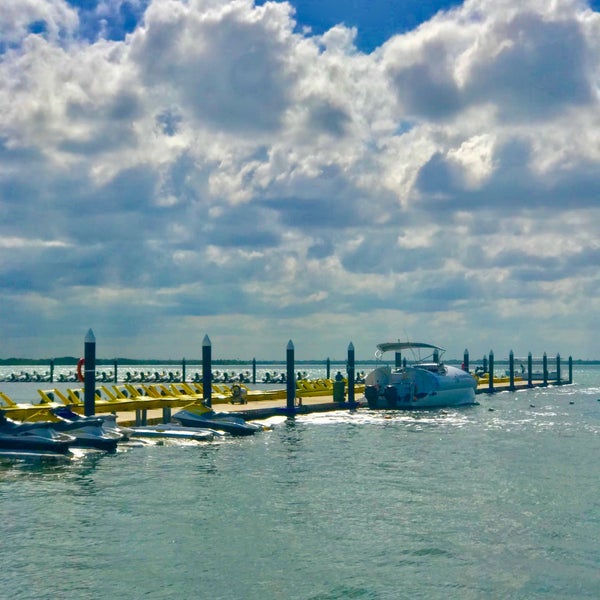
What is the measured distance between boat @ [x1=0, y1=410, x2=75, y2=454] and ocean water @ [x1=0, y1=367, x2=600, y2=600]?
572mm

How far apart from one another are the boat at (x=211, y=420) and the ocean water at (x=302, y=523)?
5.82 ft

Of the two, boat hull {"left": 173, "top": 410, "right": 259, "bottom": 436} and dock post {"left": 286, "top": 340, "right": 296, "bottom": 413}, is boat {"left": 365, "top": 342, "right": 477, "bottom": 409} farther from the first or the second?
boat hull {"left": 173, "top": 410, "right": 259, "bottom": 436}

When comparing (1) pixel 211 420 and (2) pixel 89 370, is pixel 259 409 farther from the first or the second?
(2) pixel 89 370

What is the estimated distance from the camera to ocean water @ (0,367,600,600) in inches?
536

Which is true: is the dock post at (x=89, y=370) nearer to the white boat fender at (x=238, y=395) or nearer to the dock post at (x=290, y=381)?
the white boat fender at (x=238, y=395)

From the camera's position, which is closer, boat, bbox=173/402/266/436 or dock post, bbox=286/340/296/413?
boat, bbox=173/402/266/436

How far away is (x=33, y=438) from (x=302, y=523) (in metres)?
12.4

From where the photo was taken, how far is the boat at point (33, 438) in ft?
85.3

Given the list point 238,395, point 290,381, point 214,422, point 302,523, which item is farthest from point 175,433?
point 302,523

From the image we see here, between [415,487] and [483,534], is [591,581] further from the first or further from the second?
[415,487]

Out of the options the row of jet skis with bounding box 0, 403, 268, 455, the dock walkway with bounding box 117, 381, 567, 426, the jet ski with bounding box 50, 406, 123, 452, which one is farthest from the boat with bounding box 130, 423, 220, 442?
the jet ski with bounding box 50, 406, 123, 452

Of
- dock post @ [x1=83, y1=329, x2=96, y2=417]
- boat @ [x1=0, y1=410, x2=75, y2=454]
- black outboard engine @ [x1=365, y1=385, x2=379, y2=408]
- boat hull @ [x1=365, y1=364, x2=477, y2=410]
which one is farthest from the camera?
boat hull @ [x1=365, y1=364, x2=477, y2=410]

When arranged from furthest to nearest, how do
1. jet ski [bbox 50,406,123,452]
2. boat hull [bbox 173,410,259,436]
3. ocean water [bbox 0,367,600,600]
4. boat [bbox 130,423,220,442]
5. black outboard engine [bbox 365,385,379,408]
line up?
black outboard engine [bbox 365,385,379,408]
boat hull [bbox 173,410,259,436]
boat [bbox 130,423,220,442]
jet ski [bbox 50,406,123,452]
ocean water [bbox 0,367,600,600]

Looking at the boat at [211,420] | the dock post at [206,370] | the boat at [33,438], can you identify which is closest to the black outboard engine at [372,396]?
the dock post at [206,370]
